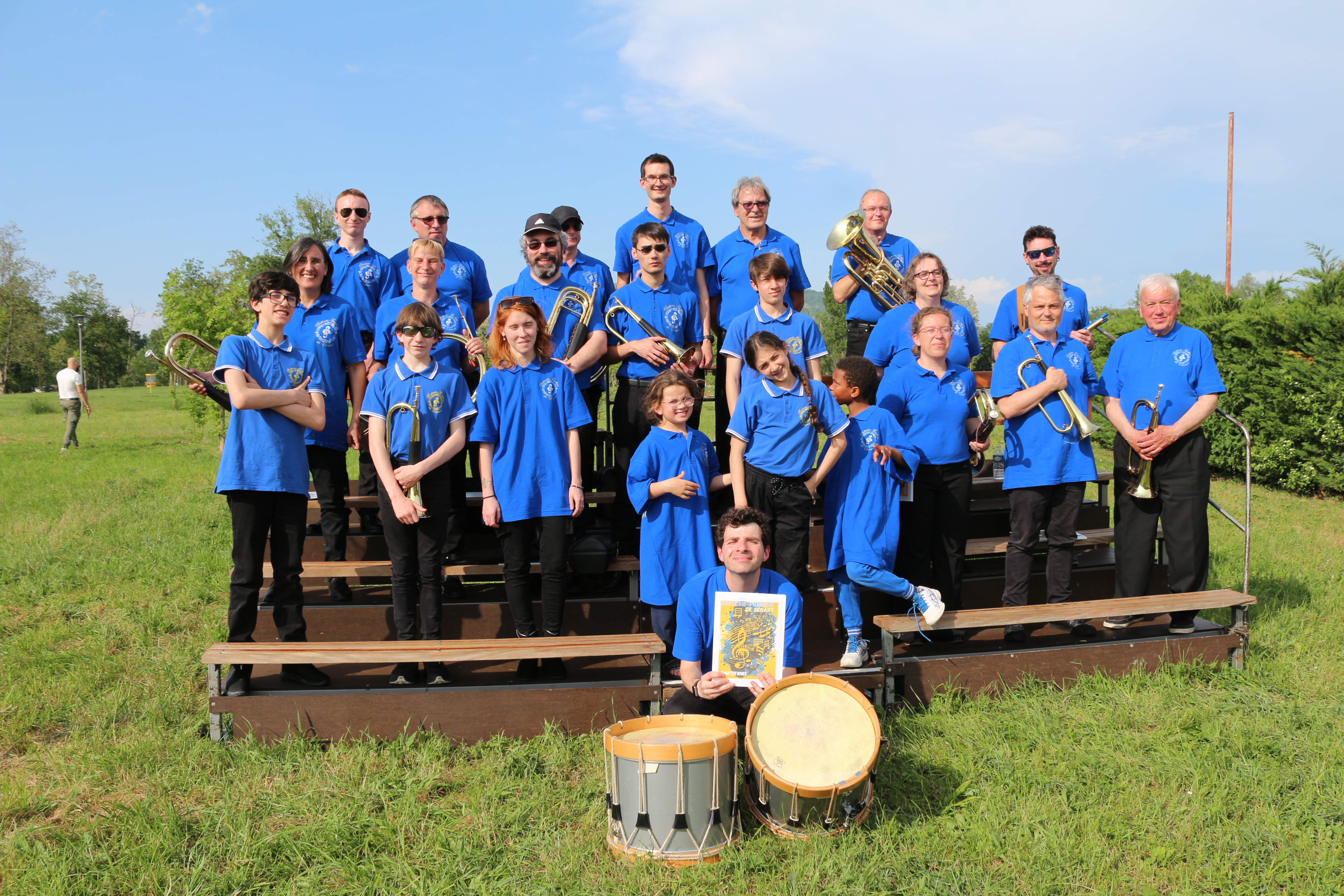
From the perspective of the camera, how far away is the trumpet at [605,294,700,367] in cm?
534

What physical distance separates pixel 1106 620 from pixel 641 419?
10.6ft

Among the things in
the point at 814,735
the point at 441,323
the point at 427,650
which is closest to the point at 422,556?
the point at 427,650

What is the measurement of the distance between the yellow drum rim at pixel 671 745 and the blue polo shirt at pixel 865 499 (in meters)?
1.57

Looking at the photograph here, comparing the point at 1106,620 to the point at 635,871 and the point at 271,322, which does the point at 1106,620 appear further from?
the point at 271,322

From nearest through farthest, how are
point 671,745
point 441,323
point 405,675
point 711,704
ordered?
point 671,745, point 711,704, point 405,675, point 441,323

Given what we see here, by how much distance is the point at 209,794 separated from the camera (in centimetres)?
369

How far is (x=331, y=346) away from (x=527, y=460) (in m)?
1.68

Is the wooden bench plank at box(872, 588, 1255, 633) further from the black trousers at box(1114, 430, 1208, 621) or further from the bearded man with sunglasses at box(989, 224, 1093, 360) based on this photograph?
the bearded man with sunglasses at box(989, 224, 1093, 360)

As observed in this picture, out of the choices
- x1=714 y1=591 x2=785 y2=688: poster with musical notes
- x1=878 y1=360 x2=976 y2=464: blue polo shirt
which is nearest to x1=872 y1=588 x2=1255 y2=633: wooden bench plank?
x1=878 y1=360 x2=976 y2=464: blue polo shirt

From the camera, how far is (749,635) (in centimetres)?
360

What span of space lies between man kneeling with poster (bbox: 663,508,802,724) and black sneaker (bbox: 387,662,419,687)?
142 cm

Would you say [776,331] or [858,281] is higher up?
[858,281]

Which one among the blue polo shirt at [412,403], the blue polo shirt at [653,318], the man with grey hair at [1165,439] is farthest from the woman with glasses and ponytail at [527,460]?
the man with grey hair at [1165,439]

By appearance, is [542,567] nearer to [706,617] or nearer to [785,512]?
[706,617]
